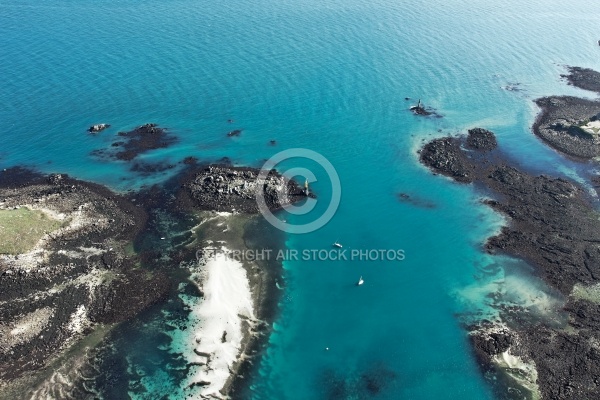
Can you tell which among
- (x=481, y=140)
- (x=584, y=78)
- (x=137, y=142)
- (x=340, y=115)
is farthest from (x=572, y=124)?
(x=137, y=142)

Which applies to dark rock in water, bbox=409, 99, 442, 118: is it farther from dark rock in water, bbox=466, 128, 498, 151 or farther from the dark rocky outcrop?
the dark rocky outcrop

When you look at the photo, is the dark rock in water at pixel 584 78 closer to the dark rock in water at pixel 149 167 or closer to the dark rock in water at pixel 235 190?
the dark rock in water at pixel 235 190

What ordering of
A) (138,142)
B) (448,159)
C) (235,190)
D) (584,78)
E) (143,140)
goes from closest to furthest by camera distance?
(235,190)
(448,159)
(138,142)
(143,140)
(584,78)

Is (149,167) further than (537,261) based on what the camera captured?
Yes

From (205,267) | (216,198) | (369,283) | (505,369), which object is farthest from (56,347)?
(505,369)

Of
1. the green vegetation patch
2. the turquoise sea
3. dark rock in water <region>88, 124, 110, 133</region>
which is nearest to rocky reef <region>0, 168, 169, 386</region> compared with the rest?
the green vegetation patch

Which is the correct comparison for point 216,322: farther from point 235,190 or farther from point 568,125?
point 568,125
